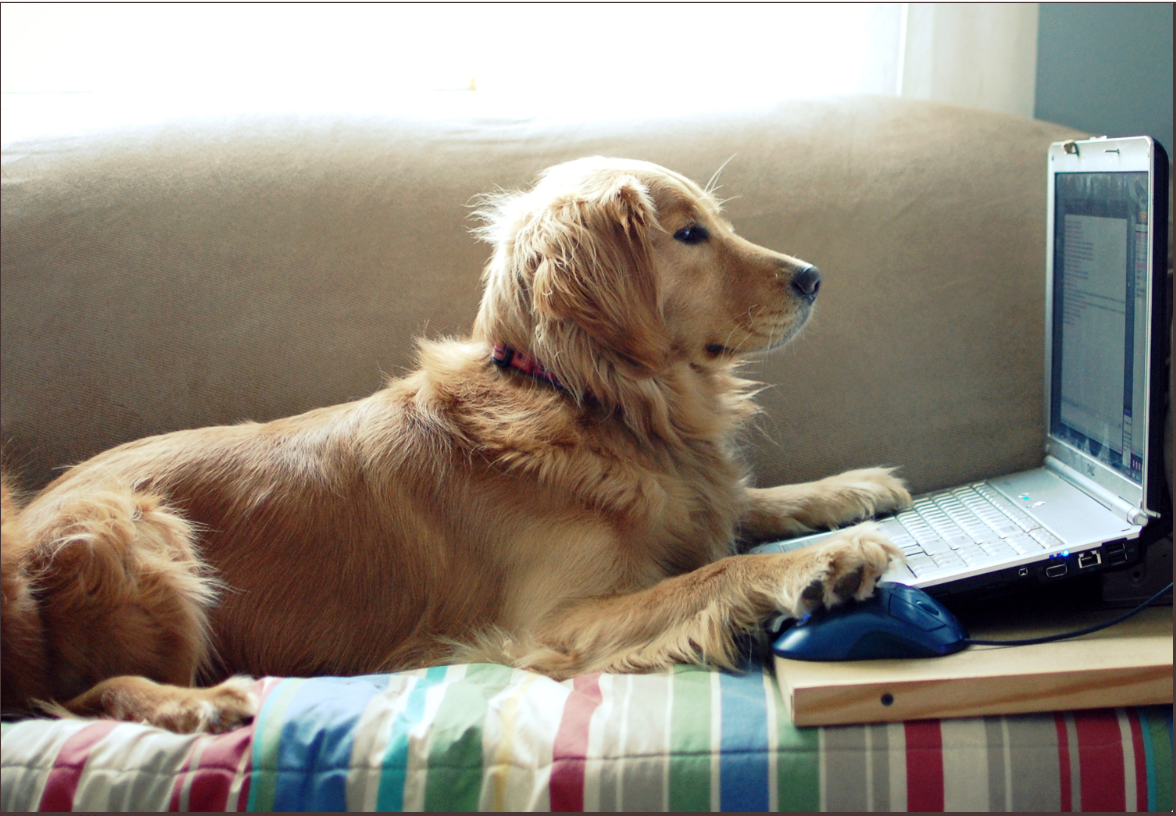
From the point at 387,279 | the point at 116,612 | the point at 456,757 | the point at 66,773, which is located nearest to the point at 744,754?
the point at 456,757

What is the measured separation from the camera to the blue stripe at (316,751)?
948 millimetres

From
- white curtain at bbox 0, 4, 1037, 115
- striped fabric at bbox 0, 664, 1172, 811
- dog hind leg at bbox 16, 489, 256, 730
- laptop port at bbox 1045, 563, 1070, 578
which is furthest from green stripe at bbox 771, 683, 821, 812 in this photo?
white curtain at bbox 0, 4, 1037, 115

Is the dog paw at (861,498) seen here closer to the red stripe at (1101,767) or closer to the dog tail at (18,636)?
the red stripe at (1101,767)

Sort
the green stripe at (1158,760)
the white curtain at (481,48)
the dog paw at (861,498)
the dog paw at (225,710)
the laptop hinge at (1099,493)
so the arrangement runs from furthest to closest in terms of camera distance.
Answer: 1. the white curtain at (481,48)
2. the dog paw at (861,498)
3. the laptop hinge at (1099,493)
4. the dog paw at (225,710)
5. the green stripe at (1158,760)

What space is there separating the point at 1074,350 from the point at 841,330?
0.45 meters

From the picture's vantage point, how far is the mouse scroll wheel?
1.01 meters

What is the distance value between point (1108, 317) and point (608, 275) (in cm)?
79

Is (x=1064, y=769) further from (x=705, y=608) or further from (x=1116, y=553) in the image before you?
(x=705, y=608)

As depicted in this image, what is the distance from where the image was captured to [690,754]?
95cm

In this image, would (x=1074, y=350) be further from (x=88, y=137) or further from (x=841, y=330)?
(x=88, y=137)

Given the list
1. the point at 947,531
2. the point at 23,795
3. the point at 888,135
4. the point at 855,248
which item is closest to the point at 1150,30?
the point at 888,135

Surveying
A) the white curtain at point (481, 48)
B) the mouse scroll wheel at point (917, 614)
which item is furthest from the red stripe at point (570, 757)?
the white curtain at point (481, 48)

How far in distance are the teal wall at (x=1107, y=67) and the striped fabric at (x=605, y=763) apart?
5.46 feet

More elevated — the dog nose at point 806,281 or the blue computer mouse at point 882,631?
the dog nose at point 806,281
